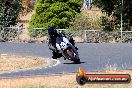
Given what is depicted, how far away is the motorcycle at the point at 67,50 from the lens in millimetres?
22641

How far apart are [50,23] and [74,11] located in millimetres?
2036

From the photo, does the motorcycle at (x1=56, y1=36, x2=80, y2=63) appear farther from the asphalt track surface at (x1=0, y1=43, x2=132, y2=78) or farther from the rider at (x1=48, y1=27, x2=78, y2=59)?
the rider at (x1=48, y1=27, x2=78, y2=59)

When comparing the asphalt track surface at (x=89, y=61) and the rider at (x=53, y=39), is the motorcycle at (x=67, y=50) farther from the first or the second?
the rider at (x=53, y=39)

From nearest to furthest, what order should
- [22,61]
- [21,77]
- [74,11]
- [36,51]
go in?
[21,77] < [22,61] < [36,51] < [74,11]

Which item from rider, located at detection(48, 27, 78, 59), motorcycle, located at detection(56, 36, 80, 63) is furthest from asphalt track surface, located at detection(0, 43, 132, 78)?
rider, located at detection(48, 27, 78, 59)

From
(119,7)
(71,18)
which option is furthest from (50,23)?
(119,7)

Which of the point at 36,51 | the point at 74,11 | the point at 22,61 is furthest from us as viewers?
the point at 74,11

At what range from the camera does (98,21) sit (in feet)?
130

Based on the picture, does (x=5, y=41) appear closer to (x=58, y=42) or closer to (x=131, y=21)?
(x=131, y=21)

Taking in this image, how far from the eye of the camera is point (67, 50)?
74.8ft

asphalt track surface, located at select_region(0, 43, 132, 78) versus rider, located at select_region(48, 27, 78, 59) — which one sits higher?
rider, located at select_region(48, 27, 78, 59)

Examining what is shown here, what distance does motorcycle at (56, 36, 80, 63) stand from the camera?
22.6m

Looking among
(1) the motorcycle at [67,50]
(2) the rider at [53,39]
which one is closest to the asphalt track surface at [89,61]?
(1) the motorcycle at [67,50]

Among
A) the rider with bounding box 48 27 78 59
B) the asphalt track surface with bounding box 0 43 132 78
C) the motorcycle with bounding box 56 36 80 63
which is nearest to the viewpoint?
the asphalt track surface with bounding box 0 43 132 78
